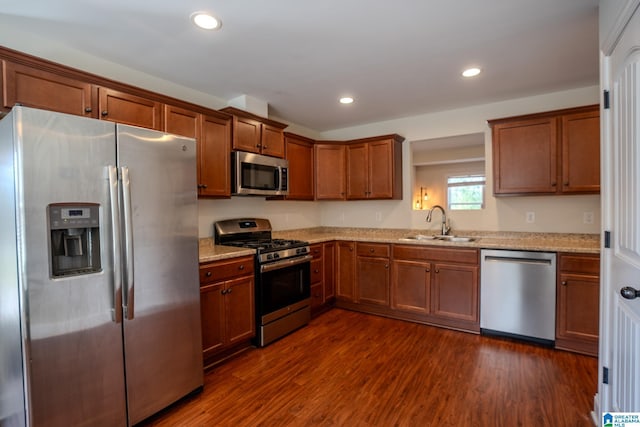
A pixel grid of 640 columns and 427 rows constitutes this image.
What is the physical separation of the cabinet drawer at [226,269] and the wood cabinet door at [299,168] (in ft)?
4.19

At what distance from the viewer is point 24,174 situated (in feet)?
4.59

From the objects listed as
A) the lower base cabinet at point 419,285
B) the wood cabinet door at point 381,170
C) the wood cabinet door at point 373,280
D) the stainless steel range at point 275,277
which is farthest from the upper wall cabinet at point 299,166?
the wood cabinet door at point 373,280

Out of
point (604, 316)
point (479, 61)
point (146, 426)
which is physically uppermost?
point (479, 61)

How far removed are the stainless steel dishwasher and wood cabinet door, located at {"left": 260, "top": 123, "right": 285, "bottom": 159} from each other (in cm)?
242

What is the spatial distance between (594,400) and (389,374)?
126cm

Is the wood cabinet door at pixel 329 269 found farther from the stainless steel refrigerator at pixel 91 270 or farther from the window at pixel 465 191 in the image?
the window at pixel 465 191

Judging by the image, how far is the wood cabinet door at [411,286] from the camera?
3359 millimetres

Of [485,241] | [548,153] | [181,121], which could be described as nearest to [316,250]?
[485,241]

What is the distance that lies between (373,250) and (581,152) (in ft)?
7.31

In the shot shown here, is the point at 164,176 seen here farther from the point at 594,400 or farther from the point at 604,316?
the point at 594,400

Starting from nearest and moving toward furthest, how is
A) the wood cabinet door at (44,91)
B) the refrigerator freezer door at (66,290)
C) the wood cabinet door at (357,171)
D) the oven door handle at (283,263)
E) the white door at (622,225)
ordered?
the white door at (622,225)
the refrigerator freezer door at (66,290)
the wood cabinet door at (44,91)
the oven door handle at (283,263)
the wood cabinet door at (357,171)

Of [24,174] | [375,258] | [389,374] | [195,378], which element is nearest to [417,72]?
[375,258]

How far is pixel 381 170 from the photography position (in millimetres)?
3988

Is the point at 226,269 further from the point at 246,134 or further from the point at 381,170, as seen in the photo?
the point at 381,170
